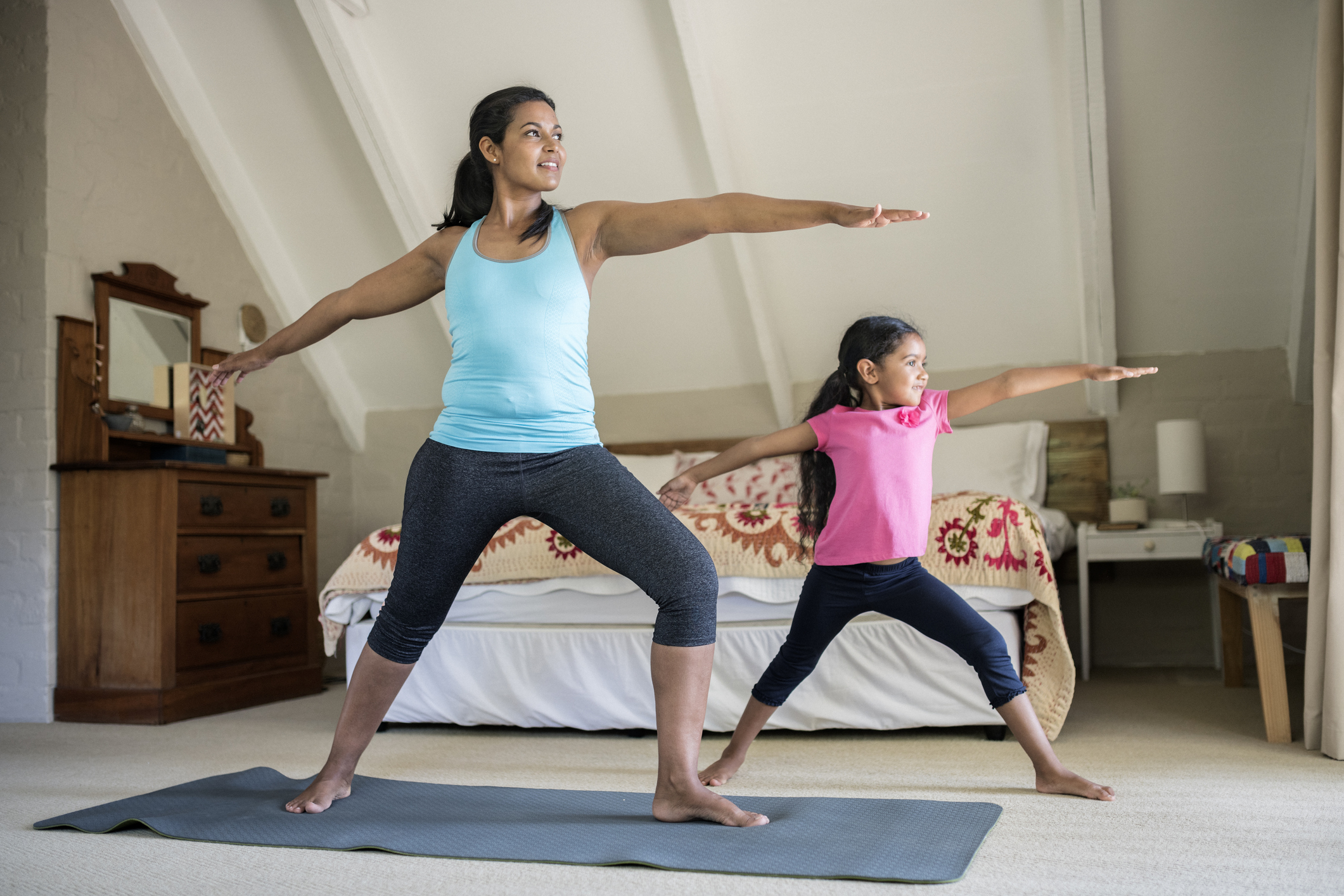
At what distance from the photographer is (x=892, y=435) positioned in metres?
2.08

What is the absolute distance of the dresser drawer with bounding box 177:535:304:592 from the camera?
3393 millimetres

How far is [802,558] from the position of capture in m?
2.68

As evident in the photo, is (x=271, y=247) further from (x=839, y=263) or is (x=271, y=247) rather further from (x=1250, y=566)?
(x=1250, y=566)

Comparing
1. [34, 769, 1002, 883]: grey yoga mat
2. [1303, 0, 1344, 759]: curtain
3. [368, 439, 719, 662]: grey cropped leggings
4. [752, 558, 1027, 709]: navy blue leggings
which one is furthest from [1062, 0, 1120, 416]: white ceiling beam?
[34, 769, 1002, 883]: grey yoga mat

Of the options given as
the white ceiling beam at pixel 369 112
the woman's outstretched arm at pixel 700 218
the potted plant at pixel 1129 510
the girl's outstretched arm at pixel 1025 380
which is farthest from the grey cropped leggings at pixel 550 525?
the potted plant at pixel 1129 510

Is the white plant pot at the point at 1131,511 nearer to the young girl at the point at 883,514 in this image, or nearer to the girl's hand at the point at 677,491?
the young girl at the point at 883,514

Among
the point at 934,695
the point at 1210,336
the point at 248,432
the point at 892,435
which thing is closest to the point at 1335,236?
the point at 892,435

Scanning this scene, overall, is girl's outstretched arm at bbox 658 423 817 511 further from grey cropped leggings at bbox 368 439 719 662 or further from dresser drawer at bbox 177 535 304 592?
dresser drawer at bbox 177 535 304 592

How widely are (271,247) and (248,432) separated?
812mm

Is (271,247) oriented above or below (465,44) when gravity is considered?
below

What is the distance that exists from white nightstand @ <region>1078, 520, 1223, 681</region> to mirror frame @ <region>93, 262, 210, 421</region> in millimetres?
3285

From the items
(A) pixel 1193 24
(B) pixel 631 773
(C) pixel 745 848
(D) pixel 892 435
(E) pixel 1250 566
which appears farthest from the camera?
(A) pixel 1193 24

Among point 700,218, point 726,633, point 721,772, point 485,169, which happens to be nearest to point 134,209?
point 485,169

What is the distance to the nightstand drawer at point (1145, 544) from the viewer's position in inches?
140
